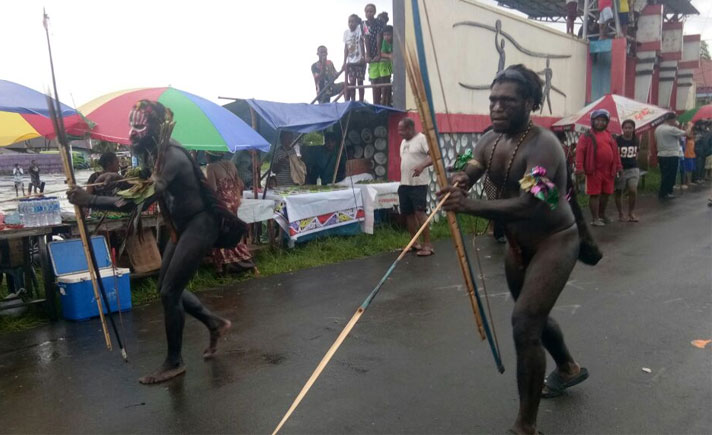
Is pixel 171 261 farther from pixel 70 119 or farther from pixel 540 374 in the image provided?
pixel 70 119

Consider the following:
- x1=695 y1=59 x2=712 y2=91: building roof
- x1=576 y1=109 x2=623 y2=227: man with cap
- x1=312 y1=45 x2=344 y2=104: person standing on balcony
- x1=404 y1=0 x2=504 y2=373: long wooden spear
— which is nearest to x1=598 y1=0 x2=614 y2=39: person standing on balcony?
x1=576 y1=109 x2=623 y2=227: man with cap

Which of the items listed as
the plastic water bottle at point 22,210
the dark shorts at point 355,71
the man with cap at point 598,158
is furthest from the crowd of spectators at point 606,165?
the plastic water bottle at point 22,210

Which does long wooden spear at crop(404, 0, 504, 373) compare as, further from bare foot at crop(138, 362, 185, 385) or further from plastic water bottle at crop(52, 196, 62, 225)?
plastic water bottle at crop(52, 196, 62, 225)

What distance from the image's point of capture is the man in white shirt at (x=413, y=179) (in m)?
7.88

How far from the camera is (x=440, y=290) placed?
Answer: 6254 millimetres

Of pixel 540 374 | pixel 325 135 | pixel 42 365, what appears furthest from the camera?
pixel 325 135

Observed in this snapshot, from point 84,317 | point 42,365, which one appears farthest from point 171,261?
point 84,317

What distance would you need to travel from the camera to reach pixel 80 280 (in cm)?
548

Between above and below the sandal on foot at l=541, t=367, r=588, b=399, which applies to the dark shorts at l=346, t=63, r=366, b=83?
above

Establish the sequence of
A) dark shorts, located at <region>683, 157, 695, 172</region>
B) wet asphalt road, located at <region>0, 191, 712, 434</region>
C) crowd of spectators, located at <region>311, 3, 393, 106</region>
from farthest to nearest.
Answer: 1. dark shorts, located at <region>683, 157, 695, 172</region>
2. crowd of spectators, located at <region>311, 3, 393, 106</region>
3. wet asphalt road, located at <region>0, 191, 712, 434</region>

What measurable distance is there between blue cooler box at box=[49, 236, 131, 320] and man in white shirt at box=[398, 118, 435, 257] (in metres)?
3.77

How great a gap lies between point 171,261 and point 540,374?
2467mm

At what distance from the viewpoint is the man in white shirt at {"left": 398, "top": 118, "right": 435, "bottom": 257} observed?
7.88 meters

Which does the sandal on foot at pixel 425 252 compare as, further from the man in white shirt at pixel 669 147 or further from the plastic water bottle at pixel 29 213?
the man in white shirt at pixel 669 147
